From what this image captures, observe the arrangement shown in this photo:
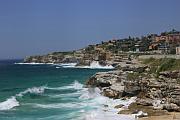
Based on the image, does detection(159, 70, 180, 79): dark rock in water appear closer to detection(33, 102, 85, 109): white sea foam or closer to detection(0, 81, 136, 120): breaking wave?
detection(0, 81, 136, 120): breaking wave

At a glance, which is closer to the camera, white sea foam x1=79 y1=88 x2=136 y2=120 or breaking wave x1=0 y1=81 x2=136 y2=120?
white sea foam x1=79 y1=88 x2=136 y2=120

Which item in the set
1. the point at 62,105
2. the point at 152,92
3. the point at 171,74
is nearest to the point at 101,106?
the point at 62,105

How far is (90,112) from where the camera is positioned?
4400 cm

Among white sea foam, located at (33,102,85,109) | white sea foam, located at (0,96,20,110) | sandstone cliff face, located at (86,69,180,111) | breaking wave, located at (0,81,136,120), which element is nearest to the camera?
breaking wave, located at (0,81,136,120)

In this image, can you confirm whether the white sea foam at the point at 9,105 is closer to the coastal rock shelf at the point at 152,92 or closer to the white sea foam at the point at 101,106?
the white sea foam at the point at 101,106

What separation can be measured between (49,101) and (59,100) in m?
1.32

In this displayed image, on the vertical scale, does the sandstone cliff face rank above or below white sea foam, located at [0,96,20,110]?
above

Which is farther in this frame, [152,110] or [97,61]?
[97,61]

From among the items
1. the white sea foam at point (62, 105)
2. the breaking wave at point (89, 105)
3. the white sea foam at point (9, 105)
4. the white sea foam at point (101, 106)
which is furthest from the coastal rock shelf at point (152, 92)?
the white sea foam at point (9, 105)

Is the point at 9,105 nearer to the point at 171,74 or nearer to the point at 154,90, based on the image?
the point at 154,90

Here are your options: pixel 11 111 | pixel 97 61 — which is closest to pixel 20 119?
pixel 11 111

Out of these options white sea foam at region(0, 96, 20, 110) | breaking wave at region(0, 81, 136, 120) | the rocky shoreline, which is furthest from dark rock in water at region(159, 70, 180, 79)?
white sea foam at region(0, 96, 20, 110)

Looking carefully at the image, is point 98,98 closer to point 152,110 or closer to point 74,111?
point 74,111

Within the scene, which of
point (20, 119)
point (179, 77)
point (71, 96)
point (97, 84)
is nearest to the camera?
point (20, 119)
